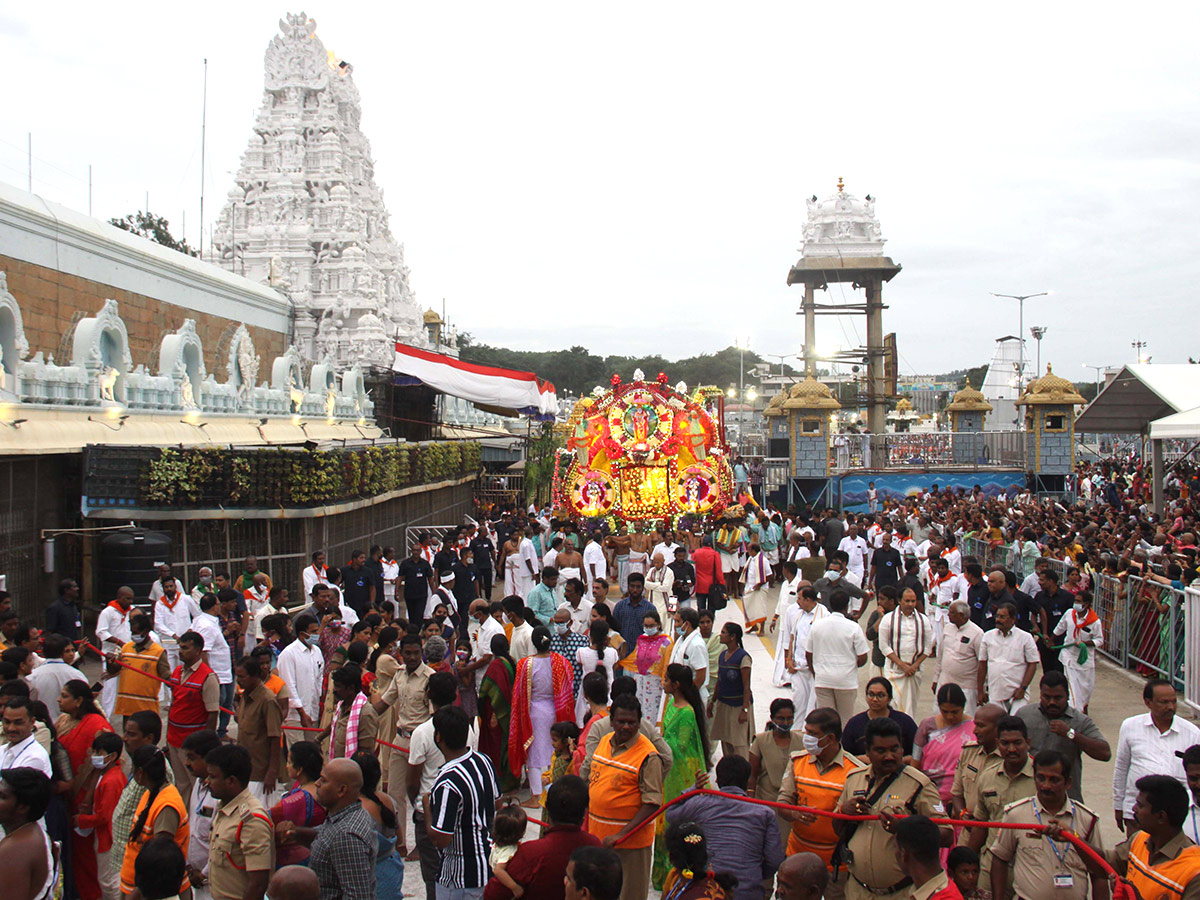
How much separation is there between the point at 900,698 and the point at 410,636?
4138mm

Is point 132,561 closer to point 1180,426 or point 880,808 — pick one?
point 880,808

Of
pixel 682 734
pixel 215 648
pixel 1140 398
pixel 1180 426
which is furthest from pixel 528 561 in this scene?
pixel 1140 398

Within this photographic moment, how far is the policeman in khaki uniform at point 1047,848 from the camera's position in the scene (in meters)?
4.30

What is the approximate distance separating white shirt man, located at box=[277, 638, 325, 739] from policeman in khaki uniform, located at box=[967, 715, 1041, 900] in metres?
4.75

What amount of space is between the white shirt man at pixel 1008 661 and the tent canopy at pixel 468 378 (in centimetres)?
1452

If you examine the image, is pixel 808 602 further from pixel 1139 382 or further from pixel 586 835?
pixel 1139 382

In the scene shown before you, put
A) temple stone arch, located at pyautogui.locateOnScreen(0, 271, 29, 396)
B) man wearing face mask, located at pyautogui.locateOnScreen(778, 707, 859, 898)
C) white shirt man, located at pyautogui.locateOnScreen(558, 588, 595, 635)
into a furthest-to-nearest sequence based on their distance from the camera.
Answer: temple stone arch, located at pyautogui.locateOnScreen(0, 271, 29, 396) → white shirt man, located at pyautogui.locateOnScreen(558, 588, 595, 635) → man wearing face mask, located at pyautogui.locateOnScreen(778, 707, 859, 898)

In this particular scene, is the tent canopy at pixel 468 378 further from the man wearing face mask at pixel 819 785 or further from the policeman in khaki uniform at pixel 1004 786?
the policeman in khaki uniform at pixel 1004 786

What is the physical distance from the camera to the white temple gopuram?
30859 millimetres

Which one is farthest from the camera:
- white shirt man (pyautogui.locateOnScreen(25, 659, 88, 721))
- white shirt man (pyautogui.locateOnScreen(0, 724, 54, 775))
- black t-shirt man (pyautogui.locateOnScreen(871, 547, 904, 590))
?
black t-shirt man (pyautogui.locateOnScreen(871, 547, 904, 590))

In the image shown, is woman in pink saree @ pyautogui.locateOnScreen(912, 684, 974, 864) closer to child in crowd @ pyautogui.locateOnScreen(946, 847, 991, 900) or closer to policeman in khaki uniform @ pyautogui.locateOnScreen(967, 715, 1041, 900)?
policeman in khaki uniform @ pyautogui.locateOnScreen(967, 715, 1041, 900)

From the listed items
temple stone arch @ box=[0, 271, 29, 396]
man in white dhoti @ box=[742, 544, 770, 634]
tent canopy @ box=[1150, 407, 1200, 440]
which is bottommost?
man in white dhoti @ box=[742, 544, 770, 634]

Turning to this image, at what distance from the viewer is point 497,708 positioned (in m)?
7.27

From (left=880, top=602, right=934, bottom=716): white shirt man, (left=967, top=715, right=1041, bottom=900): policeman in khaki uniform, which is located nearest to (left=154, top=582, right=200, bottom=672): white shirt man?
(left=880, top=602, right=934, bottom=716): white shirt man
